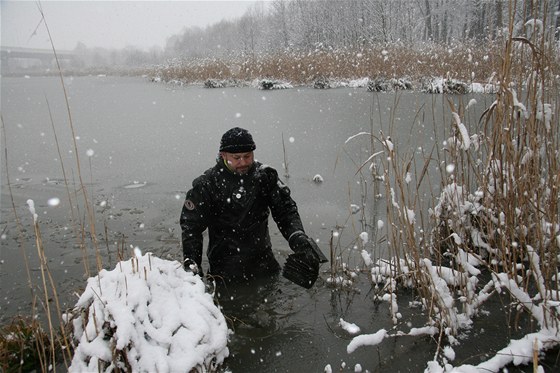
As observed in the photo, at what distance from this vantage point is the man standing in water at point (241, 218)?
2842 millimetres

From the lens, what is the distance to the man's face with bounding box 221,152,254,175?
288 centimetres

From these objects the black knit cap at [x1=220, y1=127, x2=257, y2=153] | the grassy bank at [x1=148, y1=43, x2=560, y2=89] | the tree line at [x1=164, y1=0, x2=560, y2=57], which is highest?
the tree line at [x1=164, y1=0, x2=560, y2=57]

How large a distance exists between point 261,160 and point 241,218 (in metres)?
3.38

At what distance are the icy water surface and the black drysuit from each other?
25cm

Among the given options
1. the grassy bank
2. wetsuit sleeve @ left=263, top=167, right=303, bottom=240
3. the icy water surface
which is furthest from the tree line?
wetsuit sleeve @ left=263, top=167, right=303, bottom=240

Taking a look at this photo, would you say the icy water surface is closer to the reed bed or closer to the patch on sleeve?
the reed bed

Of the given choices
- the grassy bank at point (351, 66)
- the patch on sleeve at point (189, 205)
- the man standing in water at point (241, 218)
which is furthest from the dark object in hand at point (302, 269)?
the grassy bank at point (351, 66)

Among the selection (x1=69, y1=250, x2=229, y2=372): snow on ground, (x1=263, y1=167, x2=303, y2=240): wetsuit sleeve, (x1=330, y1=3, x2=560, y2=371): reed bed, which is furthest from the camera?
(x1=263, y1=167, x2=303, y2=240): wetsuit sleeve

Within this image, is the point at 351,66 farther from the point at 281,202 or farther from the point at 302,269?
the point at 302,269

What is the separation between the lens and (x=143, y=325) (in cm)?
185

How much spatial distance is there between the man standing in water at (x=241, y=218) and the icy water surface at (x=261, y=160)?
0.26 meters

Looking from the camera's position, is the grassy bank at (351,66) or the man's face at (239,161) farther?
the grassy bank at (351,66)

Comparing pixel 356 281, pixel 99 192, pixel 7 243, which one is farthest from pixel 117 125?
pixel 356 281

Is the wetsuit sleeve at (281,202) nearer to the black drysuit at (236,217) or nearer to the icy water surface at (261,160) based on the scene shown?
the black drysuit at (236,217)
